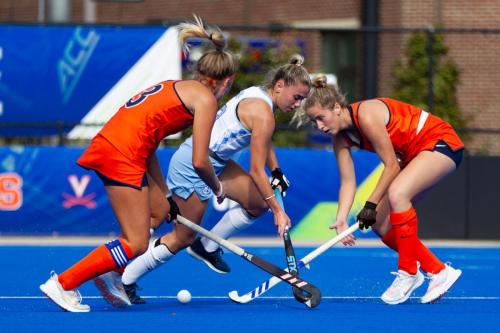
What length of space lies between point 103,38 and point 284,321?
751 centimetres

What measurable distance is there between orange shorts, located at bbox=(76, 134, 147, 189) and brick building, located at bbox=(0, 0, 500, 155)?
23.4ft

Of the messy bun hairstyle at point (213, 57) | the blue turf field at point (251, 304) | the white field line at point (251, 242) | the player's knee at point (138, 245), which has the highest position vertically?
the messy bun hairstyle at point (213, 57)

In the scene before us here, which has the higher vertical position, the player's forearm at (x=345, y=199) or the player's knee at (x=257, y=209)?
the player's forearm at (x=345, y=199)

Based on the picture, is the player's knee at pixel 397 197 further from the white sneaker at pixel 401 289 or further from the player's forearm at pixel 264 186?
the player's forearm at pixel 264 186

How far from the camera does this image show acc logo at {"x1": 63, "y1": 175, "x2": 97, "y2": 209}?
12766 millimetres

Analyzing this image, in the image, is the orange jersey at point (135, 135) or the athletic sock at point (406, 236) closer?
the orange jersey at point (135, 135)

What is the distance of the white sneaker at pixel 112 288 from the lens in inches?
280

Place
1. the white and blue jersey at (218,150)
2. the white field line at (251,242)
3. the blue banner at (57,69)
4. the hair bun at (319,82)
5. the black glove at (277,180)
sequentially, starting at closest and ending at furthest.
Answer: the hair bun at (319,82), the white and blue jersey at (218,150), the black glove at (277,180), the white field line at (251,242), the blue banner at (57,69)

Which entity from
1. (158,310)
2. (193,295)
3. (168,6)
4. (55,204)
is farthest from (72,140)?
(168,6)

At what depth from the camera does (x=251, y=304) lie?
24.9 feet

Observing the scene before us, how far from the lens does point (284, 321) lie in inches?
263

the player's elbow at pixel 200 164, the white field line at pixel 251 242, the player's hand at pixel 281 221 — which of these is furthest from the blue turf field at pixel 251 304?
the white field line at pixel 251 242

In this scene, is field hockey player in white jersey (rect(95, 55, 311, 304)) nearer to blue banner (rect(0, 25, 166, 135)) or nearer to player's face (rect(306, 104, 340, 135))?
player's face (rect(306, 104, 340, 135))

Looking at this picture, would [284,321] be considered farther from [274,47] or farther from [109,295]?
[274,47]
